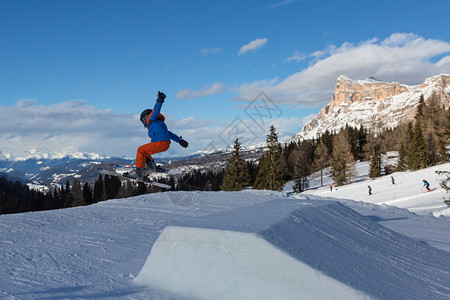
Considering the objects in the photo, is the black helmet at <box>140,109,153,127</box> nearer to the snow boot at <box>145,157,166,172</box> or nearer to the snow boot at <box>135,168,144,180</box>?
the snow boot at <box>145,157,166,172</box>

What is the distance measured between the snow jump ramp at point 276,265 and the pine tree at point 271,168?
35661 millimetres

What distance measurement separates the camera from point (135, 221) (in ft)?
26.2

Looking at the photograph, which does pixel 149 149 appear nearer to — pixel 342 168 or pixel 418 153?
pixel 342 168

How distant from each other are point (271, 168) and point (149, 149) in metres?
34.6

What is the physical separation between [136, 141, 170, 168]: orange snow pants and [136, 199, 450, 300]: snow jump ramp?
270 cm

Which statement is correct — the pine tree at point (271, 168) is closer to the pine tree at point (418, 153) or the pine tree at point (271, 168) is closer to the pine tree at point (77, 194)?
the pine tree at point (418, 153)

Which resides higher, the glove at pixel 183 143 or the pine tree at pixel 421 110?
the pine tree at pixel 421 110

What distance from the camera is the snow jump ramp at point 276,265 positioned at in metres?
3.26

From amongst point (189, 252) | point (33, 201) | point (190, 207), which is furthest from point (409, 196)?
point (33, 201)

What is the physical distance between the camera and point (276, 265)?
337 cm

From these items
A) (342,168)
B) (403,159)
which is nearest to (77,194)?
(342,168)

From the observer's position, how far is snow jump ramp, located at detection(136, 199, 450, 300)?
3.26 metres

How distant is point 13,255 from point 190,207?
226 inches

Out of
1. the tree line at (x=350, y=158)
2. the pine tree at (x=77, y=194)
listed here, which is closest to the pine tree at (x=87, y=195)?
the pine tree at (x=77, y=194)
